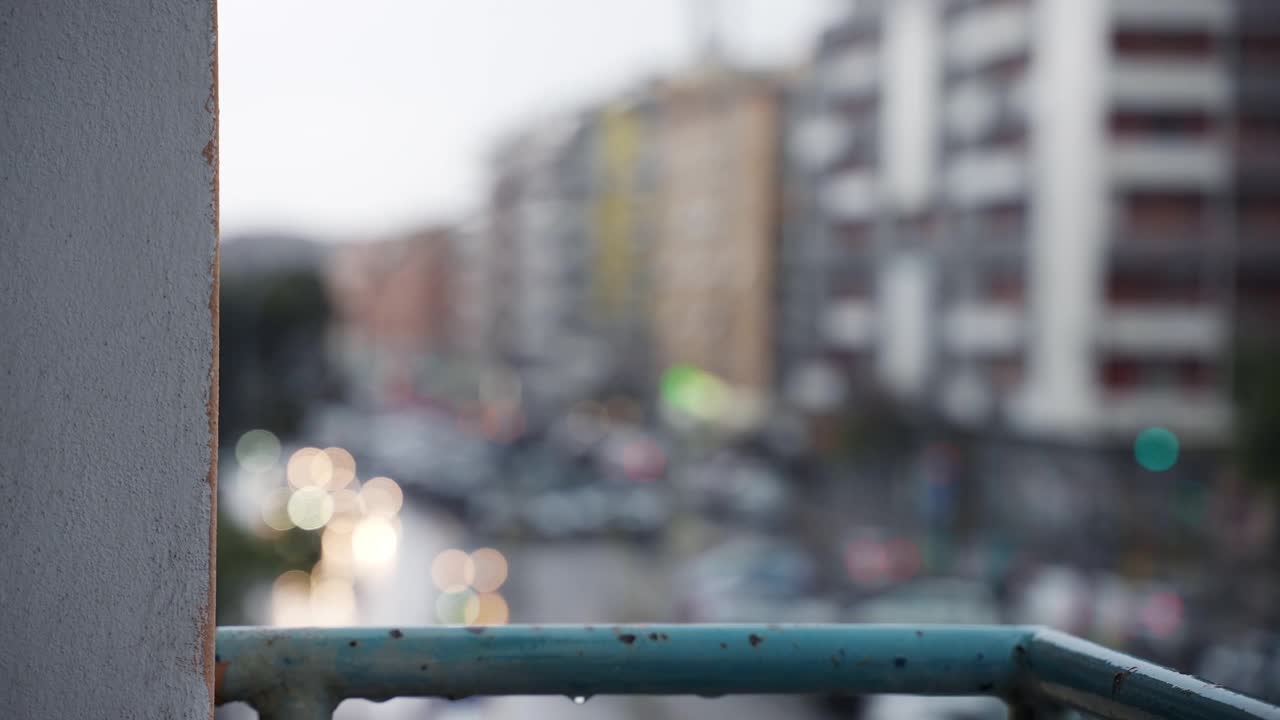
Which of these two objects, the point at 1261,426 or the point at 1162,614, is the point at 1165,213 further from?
the point at 1162,614

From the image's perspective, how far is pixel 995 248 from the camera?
106ft

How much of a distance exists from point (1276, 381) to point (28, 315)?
25865 mm

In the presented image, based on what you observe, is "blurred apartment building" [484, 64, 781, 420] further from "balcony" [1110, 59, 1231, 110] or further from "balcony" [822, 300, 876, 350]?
"balcony" [1110, 59, 1231, 110]

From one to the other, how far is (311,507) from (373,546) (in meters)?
3.81

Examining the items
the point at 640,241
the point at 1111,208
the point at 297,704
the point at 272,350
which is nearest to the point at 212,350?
the point at 297,704

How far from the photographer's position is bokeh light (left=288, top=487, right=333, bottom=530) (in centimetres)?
2788

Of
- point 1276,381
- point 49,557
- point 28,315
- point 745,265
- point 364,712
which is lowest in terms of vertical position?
point 364,712

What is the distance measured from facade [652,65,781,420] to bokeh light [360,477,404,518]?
1221 cm

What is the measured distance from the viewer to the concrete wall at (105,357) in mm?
1305

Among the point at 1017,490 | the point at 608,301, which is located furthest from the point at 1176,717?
the point at 608,301

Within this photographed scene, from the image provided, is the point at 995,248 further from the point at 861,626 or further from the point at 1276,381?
the point at 861,626

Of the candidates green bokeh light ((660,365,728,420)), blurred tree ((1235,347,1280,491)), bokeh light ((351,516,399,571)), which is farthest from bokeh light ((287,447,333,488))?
blurred tree ((1235,347,1280,491))

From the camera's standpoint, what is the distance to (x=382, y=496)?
45.9 m

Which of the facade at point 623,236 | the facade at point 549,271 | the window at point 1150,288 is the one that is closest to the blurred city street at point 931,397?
the window at point 1150,288
